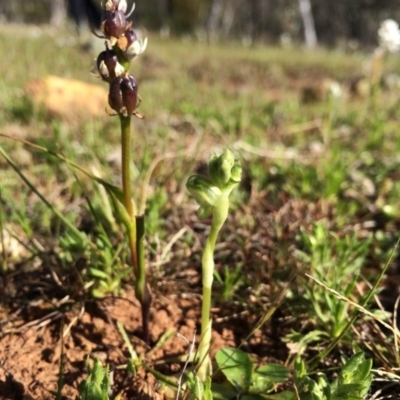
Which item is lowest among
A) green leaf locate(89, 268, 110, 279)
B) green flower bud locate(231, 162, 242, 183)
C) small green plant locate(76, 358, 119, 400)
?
small green plant locate(76, 358, 119, 400)

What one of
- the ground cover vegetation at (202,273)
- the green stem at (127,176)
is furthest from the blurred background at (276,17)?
the green stem at (127,176)

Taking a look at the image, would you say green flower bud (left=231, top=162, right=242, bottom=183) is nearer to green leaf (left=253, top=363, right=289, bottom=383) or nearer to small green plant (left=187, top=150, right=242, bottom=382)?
small green plant (left=187, top=150, right=242, bottom=382)

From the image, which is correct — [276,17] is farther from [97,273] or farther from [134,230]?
[134,230]

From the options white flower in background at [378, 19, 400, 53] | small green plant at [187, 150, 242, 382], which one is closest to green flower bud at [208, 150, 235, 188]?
small green plant at [187, 150, 242, 382]

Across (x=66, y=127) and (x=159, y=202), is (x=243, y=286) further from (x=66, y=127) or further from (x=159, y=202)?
(x=66, y=127)

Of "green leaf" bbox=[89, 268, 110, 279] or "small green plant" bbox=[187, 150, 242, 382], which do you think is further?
"green leaf" bbox=[89, 268, 110, 279]

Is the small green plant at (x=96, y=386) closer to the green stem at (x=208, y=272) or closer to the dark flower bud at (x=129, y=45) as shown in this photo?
the green stem at (x=208, y=272)

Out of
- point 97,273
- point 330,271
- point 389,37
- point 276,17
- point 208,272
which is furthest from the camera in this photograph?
point 276,17

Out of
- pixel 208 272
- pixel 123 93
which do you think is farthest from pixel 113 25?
pixel 208 272
